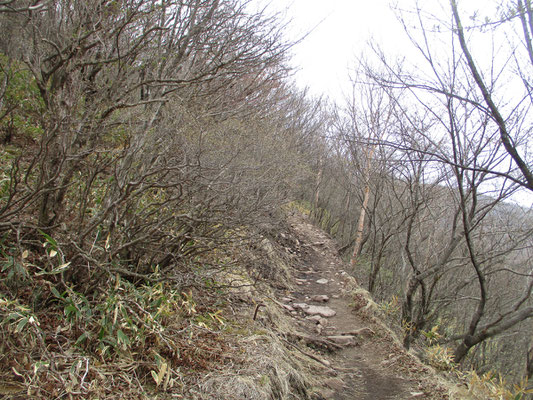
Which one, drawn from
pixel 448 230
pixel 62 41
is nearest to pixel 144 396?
pixel 62 41

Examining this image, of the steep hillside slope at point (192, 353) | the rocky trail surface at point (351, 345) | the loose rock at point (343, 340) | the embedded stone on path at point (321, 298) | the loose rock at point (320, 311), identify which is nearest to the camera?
the steep hillside slope at point (192, 353)

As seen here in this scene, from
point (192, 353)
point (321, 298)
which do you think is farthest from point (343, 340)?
point (192, 353)

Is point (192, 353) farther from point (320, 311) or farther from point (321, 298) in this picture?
point (321, 298)

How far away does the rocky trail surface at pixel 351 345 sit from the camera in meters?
3.74

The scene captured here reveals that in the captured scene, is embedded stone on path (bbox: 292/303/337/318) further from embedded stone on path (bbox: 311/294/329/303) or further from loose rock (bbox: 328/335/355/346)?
loose rock (bbox: 328/335/355/346)

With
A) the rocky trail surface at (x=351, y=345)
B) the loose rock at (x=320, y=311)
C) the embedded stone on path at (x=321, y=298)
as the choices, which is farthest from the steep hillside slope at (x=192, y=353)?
the embedded stone on path at (x=321, y=298)

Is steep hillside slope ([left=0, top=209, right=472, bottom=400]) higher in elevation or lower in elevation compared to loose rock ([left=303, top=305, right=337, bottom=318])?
higher

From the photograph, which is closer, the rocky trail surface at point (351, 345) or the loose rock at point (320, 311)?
A: the rocky trail surface at point (351, 345)

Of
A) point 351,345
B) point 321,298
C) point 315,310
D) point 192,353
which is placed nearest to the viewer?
point 192,353

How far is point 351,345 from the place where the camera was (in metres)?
4.88

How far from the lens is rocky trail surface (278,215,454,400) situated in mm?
3740

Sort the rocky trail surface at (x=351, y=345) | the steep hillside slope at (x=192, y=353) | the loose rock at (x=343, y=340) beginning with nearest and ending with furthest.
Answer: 1. the steep hillside slope at (x=192, y=353)
2. the rocky trail surface at (x=351, y=345)
3. the loose rock at (x=343, y=340)

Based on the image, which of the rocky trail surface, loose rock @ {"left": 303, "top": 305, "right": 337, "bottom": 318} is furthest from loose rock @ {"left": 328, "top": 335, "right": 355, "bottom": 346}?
loose rock @ {"left": 303, "top": 305, "right": 337, "bottom": 318}

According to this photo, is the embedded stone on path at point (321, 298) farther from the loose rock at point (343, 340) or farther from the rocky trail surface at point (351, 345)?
the loose rock at point (343, 340)
